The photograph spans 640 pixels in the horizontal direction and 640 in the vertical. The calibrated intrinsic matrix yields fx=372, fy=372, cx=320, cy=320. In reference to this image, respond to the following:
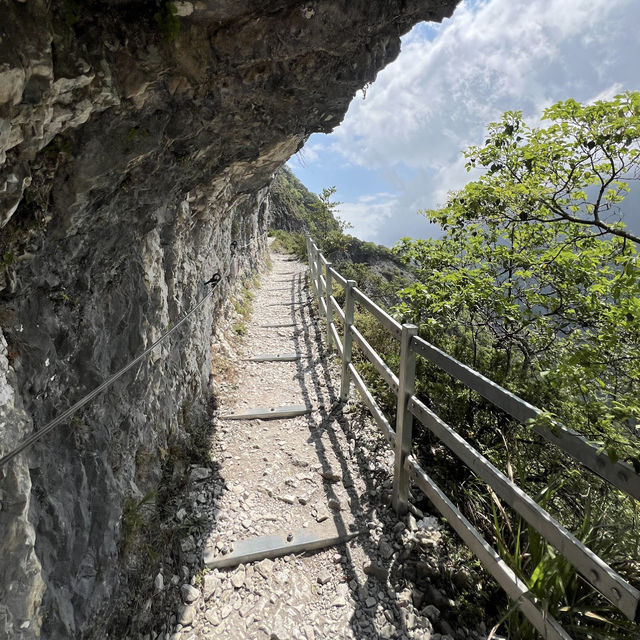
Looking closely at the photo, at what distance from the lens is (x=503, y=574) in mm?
2125

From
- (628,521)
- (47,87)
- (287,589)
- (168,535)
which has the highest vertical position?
(47,87)

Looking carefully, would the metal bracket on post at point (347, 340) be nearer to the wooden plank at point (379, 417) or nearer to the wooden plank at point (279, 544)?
the wooden plank at point (379, 417)

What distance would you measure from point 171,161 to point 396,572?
358cm

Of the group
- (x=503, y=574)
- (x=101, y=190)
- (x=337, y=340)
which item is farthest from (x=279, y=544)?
(x=337, y=340)

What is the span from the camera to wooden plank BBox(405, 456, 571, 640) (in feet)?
6.10

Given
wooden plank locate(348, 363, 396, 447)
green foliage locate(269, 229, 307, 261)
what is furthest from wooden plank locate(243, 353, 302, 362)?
green foliage locate(269, 229, 307, 261)

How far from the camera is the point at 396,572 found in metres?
2.86

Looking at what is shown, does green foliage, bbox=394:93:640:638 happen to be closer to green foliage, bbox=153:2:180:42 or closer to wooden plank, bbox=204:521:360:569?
wooden plank, bbox=204:521:360:569

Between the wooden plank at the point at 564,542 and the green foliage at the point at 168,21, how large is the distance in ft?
9.43

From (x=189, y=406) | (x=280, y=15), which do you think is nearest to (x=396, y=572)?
(x=189, y=406)

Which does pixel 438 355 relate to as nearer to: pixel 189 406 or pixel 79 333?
pixel 79 333

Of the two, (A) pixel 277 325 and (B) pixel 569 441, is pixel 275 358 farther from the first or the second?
(B) pixel 569 441

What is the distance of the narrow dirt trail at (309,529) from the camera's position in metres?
2.59

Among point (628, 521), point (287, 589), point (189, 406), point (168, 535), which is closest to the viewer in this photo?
point (628, 521)
